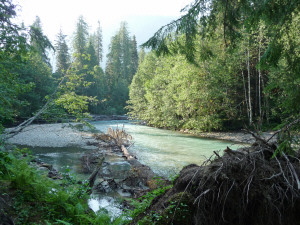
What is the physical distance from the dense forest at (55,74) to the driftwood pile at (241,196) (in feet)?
14.7

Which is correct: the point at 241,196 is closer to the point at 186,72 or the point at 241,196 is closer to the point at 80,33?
the point at 186,72

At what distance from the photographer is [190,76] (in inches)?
933

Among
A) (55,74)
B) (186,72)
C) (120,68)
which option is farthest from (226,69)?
(120,68)

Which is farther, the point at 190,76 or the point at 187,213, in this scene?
the point at 190,76

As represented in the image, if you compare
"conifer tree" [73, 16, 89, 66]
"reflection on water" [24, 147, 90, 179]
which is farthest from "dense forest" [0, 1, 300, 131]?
"reflection on water" [24, 147, 90, 179]

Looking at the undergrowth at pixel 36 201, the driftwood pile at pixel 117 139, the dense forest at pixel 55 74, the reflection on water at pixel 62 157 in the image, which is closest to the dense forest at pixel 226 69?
the undergrowth at pixel 36 201

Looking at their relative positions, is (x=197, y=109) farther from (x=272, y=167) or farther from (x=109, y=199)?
(x=272, y=167)

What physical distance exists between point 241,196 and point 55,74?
40689 millimetres

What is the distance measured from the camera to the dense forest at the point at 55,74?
237 inches

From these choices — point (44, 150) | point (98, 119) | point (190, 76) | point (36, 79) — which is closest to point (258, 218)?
point (44, 150)

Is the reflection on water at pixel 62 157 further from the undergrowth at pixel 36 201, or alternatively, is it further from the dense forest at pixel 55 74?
the undergrowth at pixel 36 201

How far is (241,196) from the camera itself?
2900 millimetres

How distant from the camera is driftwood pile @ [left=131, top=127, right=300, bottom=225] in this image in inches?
108

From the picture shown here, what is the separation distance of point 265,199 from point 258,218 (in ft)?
0.88
